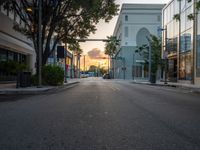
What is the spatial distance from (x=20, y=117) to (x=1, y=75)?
86.3 ft

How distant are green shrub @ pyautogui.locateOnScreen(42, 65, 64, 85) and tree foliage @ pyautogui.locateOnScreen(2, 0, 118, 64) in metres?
1.07

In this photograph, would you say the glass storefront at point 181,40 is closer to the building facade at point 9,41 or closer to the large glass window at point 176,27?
the large glass window at point 176,27

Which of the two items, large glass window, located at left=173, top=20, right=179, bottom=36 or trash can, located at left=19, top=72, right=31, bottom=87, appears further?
large glass window, located at left=173, top=20, right=179, bottom=36

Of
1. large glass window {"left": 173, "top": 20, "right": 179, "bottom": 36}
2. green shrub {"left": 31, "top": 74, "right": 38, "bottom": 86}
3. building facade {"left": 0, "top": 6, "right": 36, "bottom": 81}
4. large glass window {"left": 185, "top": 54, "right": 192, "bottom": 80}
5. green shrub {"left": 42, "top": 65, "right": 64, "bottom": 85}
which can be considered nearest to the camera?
green shrub {"left": 31, "top": 74, "right": 38, "bottom": 86}

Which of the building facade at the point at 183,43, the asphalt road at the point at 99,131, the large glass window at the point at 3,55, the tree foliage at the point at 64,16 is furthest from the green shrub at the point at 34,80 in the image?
the asphalt road at the point at 99,131

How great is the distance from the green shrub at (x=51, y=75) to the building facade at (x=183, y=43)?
14853mm

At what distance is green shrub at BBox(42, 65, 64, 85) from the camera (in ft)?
98.4

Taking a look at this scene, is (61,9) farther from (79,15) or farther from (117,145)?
(117,145)

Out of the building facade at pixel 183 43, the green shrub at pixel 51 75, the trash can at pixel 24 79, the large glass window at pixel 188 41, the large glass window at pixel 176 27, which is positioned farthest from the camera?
the large glass window at pixel 176 27

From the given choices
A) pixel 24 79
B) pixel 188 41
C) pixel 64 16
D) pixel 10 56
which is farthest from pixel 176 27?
pixel 24 79

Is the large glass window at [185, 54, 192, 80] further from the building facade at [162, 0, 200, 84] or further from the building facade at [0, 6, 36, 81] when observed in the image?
the building facade at [0, 6, 36, 81]

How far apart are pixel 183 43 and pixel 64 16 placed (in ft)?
A: 71.8

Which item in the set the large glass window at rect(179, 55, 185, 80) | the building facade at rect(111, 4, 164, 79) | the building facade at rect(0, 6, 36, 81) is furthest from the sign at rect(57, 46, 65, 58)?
the building facade at rect(111, 4, 164, 79)

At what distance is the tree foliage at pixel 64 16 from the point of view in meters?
28.3
